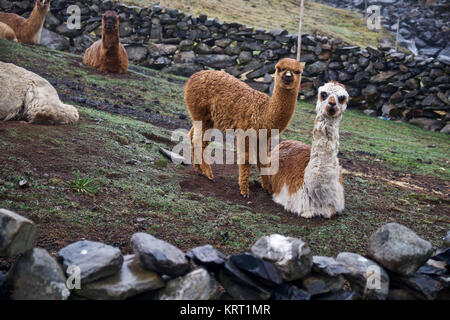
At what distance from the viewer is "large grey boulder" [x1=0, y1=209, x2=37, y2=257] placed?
86.7 inches

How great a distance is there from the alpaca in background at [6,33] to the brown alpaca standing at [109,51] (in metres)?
2.45

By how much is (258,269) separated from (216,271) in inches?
11.6

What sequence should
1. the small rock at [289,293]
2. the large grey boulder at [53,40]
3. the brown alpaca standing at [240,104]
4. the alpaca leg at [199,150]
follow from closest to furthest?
the small rock at [289,293] → the brown alpaca standing at [240,104] → the alpaca leg at [199,150] → the large grey boulder at [53,40]

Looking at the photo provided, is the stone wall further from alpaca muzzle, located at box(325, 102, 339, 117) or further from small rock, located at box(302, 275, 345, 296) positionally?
small rock, located at box(302, 275, 345, 296)

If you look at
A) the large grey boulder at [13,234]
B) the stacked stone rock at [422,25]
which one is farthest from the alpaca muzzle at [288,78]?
the stacked stone rock at [422,25]

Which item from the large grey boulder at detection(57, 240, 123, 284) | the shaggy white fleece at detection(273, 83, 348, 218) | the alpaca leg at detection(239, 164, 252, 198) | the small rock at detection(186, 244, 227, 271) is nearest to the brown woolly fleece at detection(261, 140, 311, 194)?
the shaggy white fleece at detection(273, 83, 348, 218)

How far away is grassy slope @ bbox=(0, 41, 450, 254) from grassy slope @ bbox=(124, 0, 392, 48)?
50.0 ft

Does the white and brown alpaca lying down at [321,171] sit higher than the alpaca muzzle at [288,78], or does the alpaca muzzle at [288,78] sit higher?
the alpaca muzzle at [288,78]

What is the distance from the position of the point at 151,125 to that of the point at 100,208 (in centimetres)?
427

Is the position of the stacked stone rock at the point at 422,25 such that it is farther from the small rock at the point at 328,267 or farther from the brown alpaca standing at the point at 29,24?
the small rock at the point at 328,267

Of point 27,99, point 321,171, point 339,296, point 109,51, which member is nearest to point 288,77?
point 321,171

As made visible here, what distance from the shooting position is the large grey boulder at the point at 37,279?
2.20 m

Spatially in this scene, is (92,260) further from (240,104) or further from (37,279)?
(240,104)

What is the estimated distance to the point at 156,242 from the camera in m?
2.58
